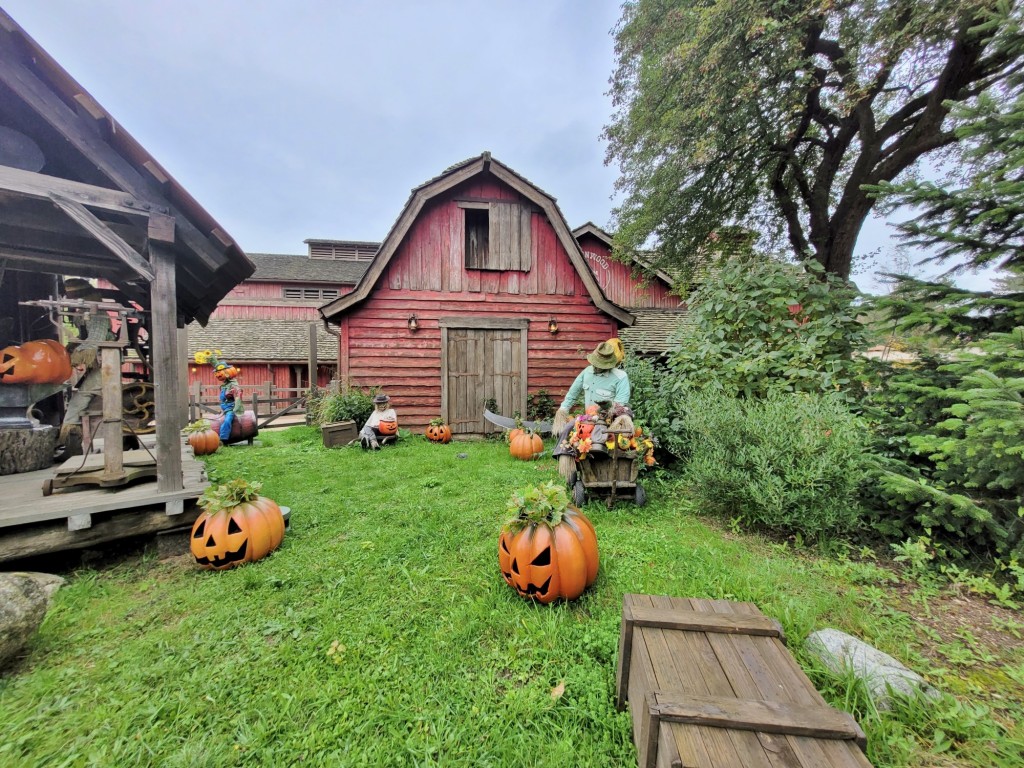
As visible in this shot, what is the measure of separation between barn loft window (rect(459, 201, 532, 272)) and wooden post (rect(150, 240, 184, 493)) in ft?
19.2

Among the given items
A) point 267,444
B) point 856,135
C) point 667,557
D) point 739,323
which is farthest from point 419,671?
point 856,135

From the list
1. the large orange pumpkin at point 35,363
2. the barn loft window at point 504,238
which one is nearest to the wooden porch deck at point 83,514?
the large orange pumpkin at point 35,363

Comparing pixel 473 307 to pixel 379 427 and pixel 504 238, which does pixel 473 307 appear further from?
pixel 379 427

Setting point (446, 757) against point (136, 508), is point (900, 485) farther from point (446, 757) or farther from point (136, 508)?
point (136, 508)

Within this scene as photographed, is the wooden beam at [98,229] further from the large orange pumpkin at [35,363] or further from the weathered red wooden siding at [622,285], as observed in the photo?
the weathered red wooden siding at [622,285]

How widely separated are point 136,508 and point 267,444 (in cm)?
547

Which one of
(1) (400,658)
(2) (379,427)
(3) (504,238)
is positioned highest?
(3) (504,238)

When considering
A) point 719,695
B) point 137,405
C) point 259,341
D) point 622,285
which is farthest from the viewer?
point 259,341

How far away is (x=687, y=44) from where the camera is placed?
6.52 metres

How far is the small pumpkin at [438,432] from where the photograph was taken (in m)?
8.19

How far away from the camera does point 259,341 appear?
1858 cm

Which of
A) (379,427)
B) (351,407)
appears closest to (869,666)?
(379,427)

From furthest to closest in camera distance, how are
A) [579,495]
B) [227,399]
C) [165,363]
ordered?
[227,399], [579,495], [165,363]

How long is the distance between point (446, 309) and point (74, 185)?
5.93 meters
